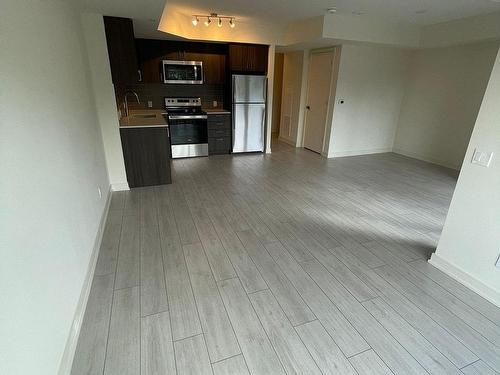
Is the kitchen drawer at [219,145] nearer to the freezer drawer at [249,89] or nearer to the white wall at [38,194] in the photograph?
the freezer drawer at [249,89]

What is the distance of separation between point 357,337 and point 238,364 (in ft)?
2.51

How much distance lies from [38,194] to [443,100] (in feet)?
21.4

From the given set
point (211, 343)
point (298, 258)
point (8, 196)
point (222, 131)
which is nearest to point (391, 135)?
point (222, 131)

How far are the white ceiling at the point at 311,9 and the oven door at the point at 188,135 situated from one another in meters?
1.52

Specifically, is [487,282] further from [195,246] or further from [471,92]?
[471,92]

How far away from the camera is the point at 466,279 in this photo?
85.2 inches

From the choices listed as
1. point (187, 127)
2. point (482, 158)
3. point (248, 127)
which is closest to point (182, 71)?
point (187, 127)

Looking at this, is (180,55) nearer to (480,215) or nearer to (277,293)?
(277,293)

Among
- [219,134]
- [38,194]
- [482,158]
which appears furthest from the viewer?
[219,134]

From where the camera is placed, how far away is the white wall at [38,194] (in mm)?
1053

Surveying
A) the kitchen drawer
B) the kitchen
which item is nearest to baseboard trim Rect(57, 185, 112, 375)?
the kitchen

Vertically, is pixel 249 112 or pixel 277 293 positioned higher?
pixel 249 112

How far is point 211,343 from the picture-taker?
164 cm

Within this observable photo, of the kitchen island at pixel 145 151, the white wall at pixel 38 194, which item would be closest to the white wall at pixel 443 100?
the kitchen island at pixel 145 151
